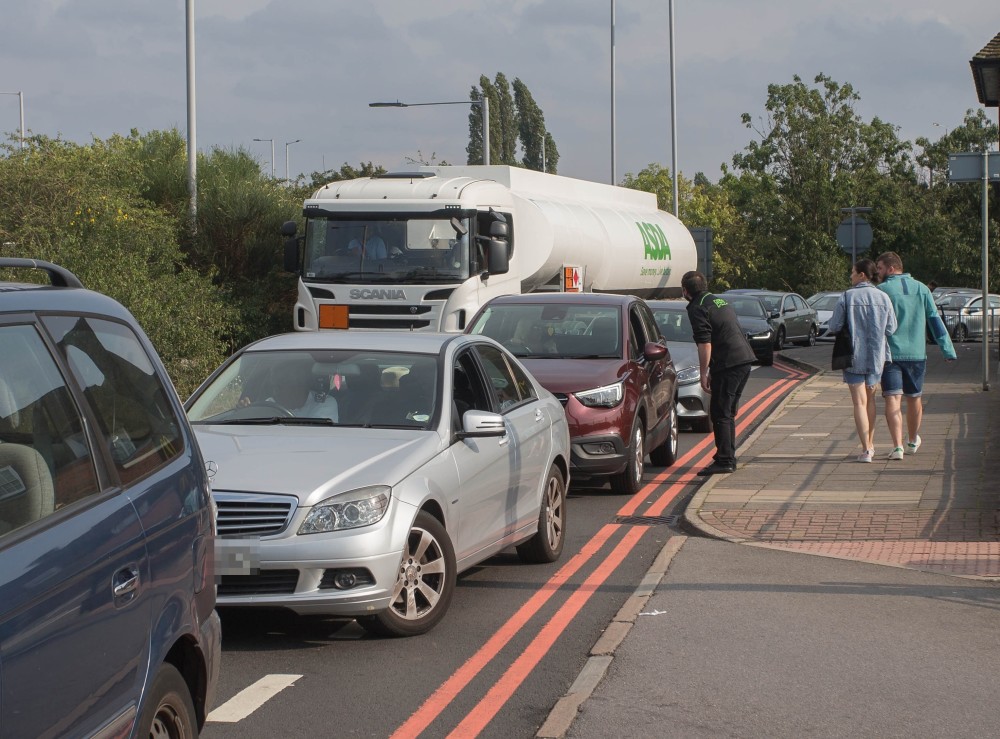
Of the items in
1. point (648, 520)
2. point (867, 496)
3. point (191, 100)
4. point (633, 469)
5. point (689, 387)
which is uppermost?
point (191, 100)

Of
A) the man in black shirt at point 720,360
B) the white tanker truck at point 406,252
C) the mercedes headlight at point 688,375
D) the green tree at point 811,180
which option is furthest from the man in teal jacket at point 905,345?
the green tree at point 811,180

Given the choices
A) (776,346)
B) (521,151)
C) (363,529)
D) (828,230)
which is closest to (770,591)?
(363,529)

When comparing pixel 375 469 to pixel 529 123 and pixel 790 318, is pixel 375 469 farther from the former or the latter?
pixel 529 123

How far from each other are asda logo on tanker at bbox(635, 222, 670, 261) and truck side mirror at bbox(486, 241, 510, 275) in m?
9.85

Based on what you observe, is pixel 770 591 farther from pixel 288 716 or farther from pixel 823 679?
pixel 288 716

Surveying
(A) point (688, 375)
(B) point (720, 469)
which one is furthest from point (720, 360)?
(A) point (688, 375)

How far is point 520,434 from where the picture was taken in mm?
8797

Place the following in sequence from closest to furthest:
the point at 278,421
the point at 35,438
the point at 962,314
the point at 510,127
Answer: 1. the point at 35,438
2. the point at 278,421
3. the point at 962,314
4. the point at 510,127

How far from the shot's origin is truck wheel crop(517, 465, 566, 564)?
9.13 meters

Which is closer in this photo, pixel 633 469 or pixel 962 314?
pixel 633 469

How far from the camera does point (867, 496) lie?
1188cm

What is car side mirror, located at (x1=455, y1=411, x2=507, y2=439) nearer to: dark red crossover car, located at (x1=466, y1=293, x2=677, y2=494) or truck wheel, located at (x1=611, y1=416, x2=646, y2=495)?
dark red crossover car, located at (x1=466, y1=293, x2=677, y2=494)

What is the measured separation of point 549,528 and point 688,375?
848cm

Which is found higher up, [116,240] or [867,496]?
[116,240]
